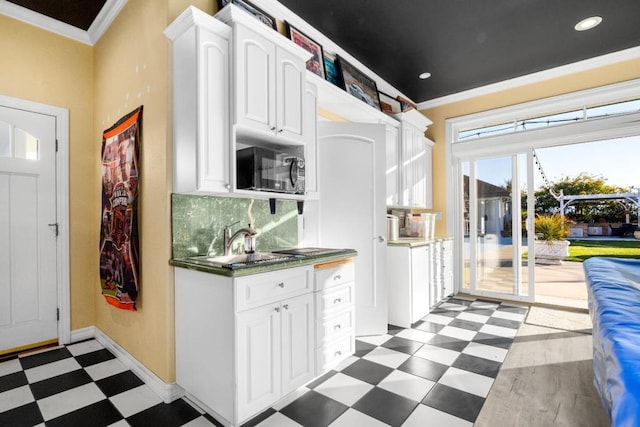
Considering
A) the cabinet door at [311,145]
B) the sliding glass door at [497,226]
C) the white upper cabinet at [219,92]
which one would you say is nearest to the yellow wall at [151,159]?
the white upper cabinet at [219,92]

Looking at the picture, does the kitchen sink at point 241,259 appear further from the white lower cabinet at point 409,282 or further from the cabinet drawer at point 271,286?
the white lower cabinet at point 409,282

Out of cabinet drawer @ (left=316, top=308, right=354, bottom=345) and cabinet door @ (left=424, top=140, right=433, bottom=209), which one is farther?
cabinet door @ (left=424, top=140, right=433, bottom=209)

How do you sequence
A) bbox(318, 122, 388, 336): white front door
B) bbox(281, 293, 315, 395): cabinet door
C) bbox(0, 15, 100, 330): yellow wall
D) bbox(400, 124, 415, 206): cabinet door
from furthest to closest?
bbox(400, 124, 415, 206): cabinet door
bbox(318, 122, 388, 336): white front door
bbox(0, 15, 100, 330): yellow wall
bbox(281, 293, 315, 395): cabinet door

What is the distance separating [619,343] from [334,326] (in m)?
1.69

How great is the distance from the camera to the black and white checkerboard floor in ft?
5.84

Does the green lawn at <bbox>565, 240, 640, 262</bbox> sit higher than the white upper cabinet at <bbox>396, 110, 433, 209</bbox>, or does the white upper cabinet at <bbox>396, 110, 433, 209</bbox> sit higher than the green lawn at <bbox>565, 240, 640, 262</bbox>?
the white upper cabinet at <bbox>396, 110, 433, 209</bbox>

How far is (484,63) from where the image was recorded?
12.3 feet

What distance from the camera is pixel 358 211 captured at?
311cm

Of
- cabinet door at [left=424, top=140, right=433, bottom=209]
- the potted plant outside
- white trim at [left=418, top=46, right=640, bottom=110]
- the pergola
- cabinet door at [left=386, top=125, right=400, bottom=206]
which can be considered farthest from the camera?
the potted plant outside

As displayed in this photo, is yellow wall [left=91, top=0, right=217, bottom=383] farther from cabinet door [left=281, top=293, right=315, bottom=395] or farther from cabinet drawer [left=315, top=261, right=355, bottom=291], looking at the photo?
cabinet drawer [left=315, top=261, right=355, bottom=291]

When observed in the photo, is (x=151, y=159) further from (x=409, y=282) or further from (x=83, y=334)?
(x=409, y=282)

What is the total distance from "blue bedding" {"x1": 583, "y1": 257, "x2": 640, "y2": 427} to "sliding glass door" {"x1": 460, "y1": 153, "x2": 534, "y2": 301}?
2.59 meters

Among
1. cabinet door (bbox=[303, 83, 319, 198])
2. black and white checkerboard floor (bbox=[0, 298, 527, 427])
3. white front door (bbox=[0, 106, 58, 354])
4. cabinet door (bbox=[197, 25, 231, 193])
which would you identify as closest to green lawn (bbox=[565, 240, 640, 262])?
black and white checkerboard floor (bbox=[0, 298, 527, 427])

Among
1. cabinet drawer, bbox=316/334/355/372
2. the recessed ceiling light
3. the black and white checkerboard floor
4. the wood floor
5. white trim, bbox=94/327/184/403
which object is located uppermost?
the recessed ceiling light
